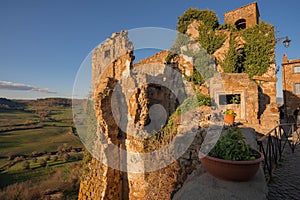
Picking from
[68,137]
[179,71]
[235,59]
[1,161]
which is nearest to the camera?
[1,161]

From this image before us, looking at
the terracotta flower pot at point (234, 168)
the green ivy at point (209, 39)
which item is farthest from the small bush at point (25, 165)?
the green ivy at point (209, 39)

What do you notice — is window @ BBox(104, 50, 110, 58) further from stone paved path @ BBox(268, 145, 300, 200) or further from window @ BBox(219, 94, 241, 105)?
stone paved path @ BBox(268, 145, 300, 200)

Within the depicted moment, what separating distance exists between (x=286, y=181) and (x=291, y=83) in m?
17.9

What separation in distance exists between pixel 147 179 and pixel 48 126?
12.6 m

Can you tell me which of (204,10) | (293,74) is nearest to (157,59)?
(204,10)

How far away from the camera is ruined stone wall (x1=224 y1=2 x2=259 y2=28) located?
37.1ft

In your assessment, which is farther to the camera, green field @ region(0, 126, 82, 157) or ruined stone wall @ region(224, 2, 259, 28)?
ruined stone wall @ region(224, 2, 259, 28)

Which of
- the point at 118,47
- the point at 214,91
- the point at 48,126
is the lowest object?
the point at 48,126

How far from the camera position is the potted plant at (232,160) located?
1.76 m

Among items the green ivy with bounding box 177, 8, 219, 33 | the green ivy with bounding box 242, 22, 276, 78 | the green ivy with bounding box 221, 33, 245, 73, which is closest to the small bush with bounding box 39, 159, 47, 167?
the green ivy with bounding box 221, 33, 245, 73

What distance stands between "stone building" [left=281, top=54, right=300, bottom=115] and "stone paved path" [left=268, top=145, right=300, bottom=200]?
15.1m

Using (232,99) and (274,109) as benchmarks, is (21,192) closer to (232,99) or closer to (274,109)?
A: (232,99)

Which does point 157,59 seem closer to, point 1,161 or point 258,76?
point 258,76

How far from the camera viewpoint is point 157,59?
12.4 metres
